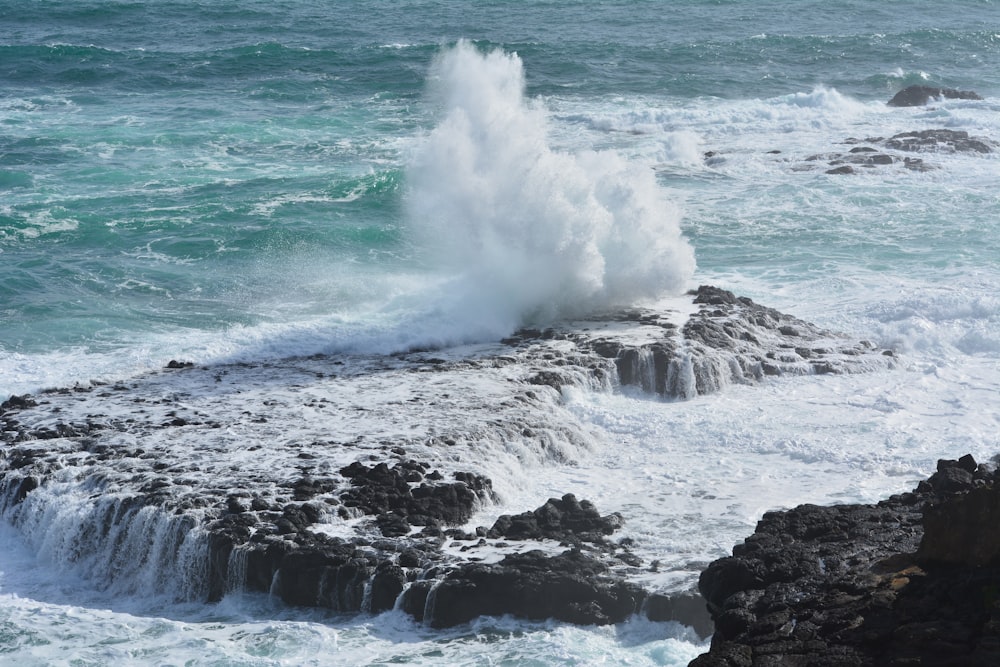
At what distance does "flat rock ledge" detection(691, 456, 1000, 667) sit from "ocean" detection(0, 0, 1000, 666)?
121 cm

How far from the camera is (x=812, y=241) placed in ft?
100

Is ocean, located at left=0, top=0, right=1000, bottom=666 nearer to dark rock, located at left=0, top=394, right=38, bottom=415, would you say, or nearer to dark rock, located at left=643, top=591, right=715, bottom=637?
dark rock, located at left=643, top=591, right=715, bottom=637

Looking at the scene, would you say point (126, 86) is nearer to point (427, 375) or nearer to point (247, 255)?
point (247, 255)

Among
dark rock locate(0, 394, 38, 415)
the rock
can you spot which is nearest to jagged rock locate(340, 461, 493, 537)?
dark rock locate(0, 394, 38, 415)

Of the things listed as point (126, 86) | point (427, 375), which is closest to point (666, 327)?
point (427, 375)

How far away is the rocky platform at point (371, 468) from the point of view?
1603 centimetres

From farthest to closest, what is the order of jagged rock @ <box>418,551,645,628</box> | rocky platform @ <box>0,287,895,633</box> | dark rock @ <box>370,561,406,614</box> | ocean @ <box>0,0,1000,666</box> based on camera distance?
ocean @ <box>0,0,1000,666</box>, rocky platform @ <box>0,287,895,633</box>, dark rock @ <box>370,561,406,614</box>, jagged rock @ <box>418,551,645,628</box>

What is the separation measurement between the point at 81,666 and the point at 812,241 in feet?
67.7

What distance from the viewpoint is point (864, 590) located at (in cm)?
1371

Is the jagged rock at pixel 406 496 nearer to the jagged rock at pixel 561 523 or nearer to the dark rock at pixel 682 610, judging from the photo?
the jagged rock at pixel 561 523

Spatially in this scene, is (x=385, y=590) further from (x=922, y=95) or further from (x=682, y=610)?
(x=922, y=95)

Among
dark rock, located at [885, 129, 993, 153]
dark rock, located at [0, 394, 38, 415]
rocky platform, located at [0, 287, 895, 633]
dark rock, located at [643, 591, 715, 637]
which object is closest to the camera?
dark rock, located at [643, 591, 715, 637]

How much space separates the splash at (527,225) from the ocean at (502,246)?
2.8 inches

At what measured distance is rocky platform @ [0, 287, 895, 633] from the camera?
631 inches
